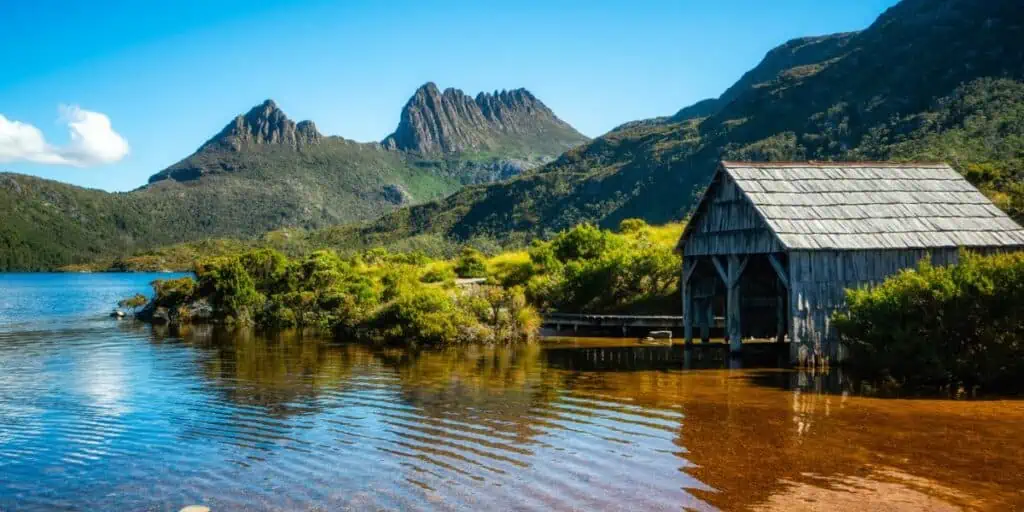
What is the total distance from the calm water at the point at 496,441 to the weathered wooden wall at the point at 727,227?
351 centimetres

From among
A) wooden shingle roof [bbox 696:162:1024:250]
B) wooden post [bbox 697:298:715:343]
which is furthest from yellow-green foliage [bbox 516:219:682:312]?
wooden shingle roof [bbox 696:162:1024:250]

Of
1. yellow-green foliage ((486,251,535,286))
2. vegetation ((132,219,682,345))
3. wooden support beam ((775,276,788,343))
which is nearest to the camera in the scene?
wooden support beam ((775,276,788,343))

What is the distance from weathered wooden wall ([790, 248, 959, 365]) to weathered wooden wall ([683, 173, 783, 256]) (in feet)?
3.11

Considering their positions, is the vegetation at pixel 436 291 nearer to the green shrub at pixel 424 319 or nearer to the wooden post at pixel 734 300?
the green shrub at pixel 424 319

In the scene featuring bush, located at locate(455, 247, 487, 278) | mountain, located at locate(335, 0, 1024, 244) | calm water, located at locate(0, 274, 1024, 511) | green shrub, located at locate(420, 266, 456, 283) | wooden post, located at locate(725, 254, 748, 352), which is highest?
mountain, located at locate(335, 0, 1024, 244)

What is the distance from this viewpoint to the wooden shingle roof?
22250mm

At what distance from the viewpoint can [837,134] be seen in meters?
84.4

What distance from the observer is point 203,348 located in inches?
1297

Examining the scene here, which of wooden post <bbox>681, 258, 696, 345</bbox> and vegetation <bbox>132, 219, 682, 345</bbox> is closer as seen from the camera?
wooden post <bbox>681, 258, 696, 345</bbox>

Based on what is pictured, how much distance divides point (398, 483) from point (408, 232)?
139361 millimetres

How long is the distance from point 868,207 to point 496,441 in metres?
14.5

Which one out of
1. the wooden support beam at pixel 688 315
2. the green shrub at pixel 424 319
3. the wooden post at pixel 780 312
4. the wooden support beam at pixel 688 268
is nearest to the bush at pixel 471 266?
the green shrub at pixel 424 319

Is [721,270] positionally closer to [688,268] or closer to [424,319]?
[688,268]

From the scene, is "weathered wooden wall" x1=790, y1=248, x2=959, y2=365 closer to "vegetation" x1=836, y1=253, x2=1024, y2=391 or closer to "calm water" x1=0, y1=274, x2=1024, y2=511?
"calm water" x1=0, y1=274, x2=1024, y2=511
